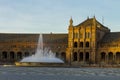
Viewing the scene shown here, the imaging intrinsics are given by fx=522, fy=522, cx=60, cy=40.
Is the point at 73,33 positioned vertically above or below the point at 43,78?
above

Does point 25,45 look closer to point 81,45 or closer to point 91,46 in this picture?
point 81,45

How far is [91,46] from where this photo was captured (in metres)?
176

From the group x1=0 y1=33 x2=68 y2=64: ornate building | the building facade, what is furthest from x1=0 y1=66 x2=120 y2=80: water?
x1=0 y1=33 x2=68 y2=64: ornate building

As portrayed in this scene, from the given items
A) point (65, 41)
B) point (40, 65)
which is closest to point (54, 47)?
point (65, 41)

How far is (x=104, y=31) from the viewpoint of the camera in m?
184

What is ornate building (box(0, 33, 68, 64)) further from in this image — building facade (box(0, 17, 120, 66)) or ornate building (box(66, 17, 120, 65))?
ornate building (box(66, 17, 120, 65))

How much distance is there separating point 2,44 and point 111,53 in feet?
138

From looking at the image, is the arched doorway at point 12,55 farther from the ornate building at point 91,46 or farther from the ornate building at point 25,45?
the ornate building at point 91,46

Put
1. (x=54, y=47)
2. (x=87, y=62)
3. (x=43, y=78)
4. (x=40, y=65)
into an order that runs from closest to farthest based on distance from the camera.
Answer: (x=43, y=78) < (x=40, y=65) < (x=87, y=62) < (x=54, y=47)

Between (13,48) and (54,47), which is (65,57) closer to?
(54,47)

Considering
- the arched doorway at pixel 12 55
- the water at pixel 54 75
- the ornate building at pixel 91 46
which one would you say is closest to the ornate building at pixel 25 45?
the arched doorway at pixel 12 55

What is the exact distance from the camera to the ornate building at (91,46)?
6890 inches

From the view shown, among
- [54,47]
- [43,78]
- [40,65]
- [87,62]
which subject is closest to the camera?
[43,78]

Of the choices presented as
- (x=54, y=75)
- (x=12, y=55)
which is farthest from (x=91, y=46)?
(x=54, y=75)
